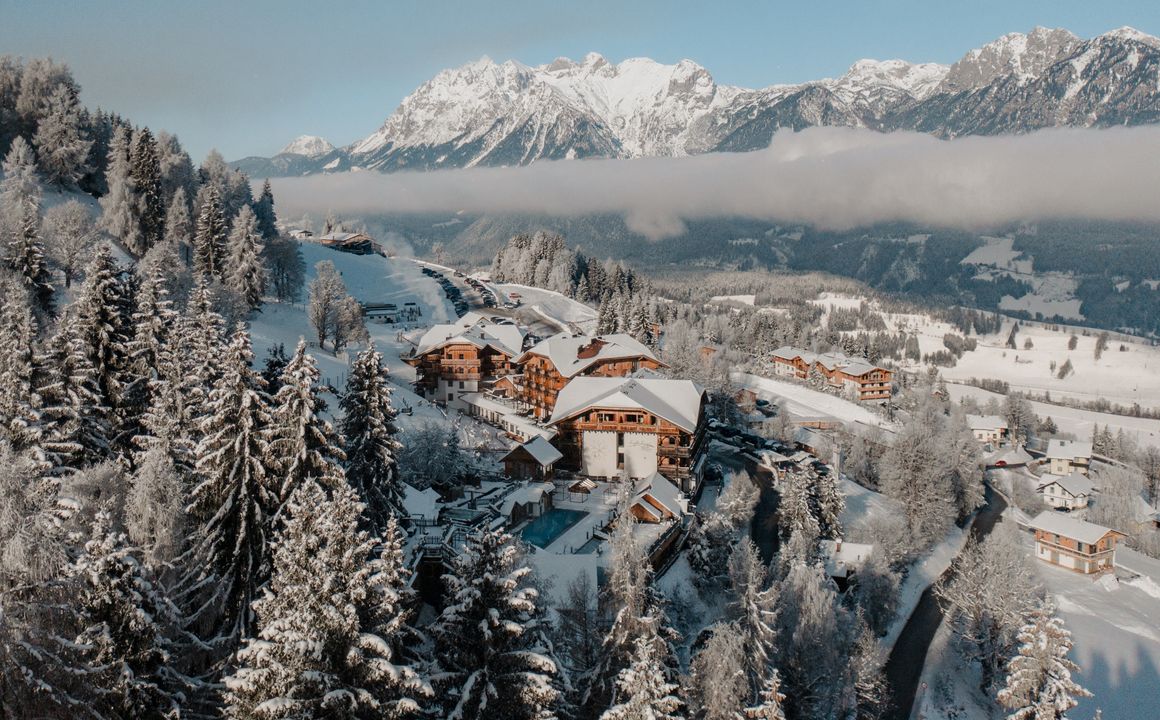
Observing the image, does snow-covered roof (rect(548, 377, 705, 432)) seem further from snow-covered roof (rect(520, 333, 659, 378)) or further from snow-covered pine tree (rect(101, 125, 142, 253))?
snow-covered pine tree (rect(101, 125, 142, 253))

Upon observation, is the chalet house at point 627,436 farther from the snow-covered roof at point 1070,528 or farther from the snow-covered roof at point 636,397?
the snow-covered roof at point 1070,528

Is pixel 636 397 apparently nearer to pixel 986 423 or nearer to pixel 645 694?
pixel 645 694

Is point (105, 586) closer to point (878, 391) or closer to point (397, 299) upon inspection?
point (397, 299)

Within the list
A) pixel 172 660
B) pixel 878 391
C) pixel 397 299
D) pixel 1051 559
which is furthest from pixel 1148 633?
pixel 397 299

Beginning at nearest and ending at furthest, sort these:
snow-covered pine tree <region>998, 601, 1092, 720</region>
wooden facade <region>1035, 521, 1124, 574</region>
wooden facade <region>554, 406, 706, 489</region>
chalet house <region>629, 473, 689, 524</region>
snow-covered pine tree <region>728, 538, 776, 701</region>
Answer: snow-covered pine tree <region>998, 601, 1092, 720</region>
snow-covered pine tree <region>728, 538, 776, 701</region>
chalet house <region>629, 473, 689, 524</region>
wooden facade <region>554, 406, 706, 489</region>
wooden facade <region>1035, 521, 1124, 574</region>

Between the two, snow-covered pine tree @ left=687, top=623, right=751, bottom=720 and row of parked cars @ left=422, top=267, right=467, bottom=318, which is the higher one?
row of parked cars @ left=422, top=267, right=467, bottom=318

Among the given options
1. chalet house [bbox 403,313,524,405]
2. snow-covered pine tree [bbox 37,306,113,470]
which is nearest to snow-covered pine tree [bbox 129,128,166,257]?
chalet house [bbox 403,313,524,405]

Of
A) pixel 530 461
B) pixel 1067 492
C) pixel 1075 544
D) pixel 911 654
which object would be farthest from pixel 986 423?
pixel 530 461
